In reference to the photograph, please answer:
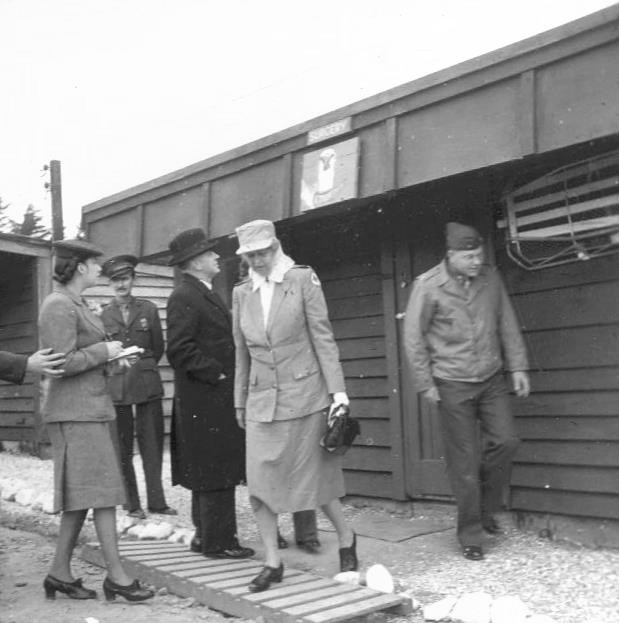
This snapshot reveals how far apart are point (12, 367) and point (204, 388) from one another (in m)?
1.22

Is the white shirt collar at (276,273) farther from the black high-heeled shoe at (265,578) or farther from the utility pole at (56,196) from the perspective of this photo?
the utility pole at (56,196)

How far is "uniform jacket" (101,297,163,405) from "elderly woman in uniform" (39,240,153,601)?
2218mm

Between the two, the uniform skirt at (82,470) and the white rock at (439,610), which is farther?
the uniform skirt at (82,470)

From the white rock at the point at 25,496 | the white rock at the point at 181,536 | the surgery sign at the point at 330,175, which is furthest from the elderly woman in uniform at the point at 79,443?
the white rock at the point at 25,496

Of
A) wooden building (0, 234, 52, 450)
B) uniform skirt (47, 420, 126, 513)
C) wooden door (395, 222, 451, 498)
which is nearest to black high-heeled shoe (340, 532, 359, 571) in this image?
uniform skirt (47, 420, 126, 513)

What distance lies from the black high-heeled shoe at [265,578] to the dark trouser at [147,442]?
255cm

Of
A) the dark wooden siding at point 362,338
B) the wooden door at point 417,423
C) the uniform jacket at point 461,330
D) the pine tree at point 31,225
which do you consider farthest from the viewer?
the pine tree at point 31,225

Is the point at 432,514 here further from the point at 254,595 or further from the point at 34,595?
the point at 34,595

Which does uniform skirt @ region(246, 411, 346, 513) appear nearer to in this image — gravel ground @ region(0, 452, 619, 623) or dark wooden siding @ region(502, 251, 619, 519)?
gravel ground @ region(0, 452, 619, 623)

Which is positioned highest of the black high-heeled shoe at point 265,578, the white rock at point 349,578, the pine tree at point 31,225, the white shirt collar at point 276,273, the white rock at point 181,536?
the pine tree at point 31,225

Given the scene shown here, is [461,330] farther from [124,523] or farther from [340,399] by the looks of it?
[124,523]

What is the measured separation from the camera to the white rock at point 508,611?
373 cm

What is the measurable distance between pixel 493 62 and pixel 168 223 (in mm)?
3410

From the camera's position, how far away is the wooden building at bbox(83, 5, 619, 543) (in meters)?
4.54
